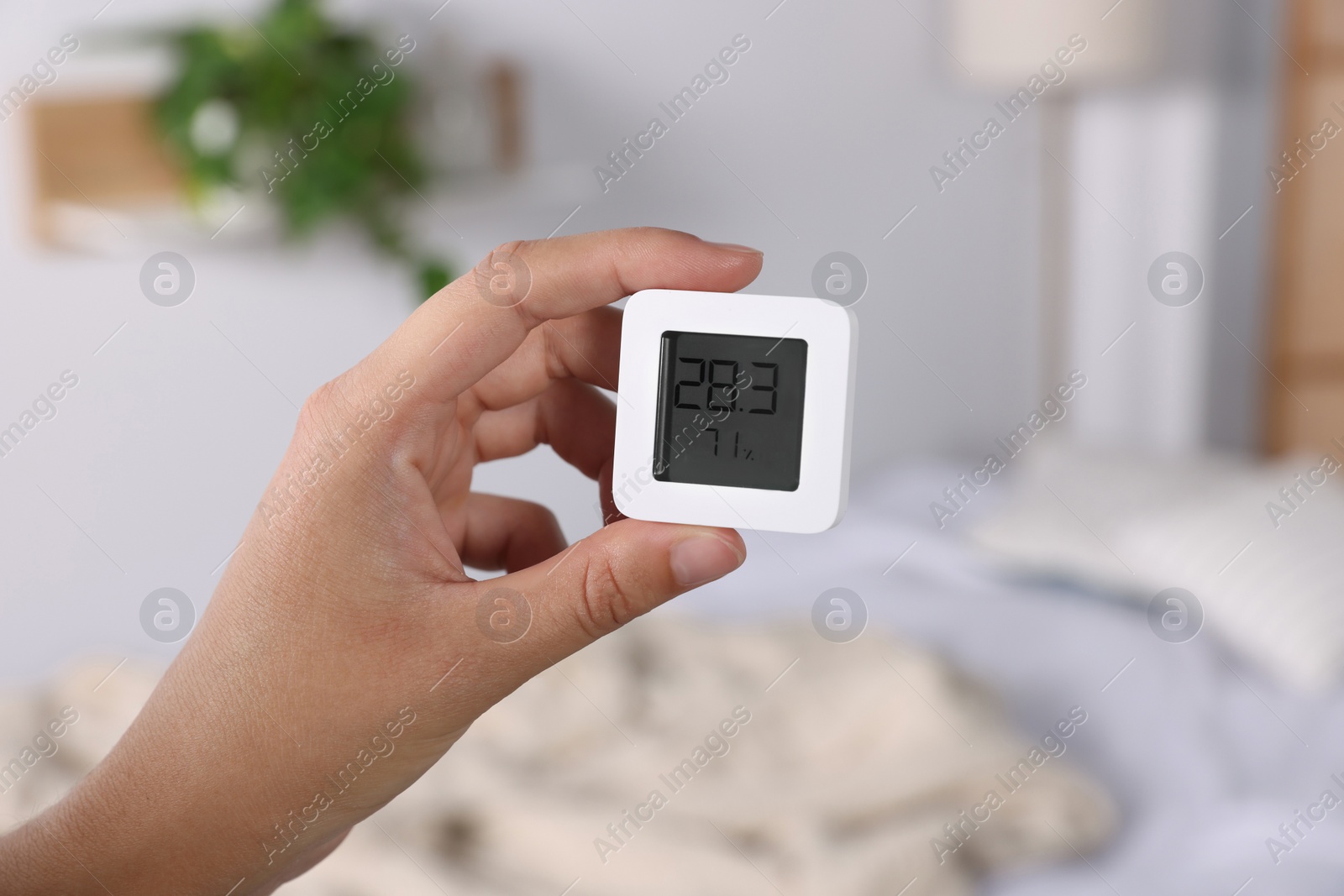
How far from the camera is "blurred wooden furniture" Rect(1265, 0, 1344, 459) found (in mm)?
2732

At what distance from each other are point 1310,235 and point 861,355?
1.16m

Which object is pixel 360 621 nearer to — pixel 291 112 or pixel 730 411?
pixel 730 411

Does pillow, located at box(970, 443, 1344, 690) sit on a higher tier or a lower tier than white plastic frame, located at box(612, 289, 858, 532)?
lower

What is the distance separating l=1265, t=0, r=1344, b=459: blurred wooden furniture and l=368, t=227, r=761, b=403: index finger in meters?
2.58

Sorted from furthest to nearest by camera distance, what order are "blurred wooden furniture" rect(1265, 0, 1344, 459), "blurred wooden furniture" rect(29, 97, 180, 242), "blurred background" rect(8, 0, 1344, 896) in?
"blurred wooden furniture" rect(1265, 0, 1344, 459), "blurred wooden furniture" rect(29, 97, 180, 242), "blurred background" rect(8, 0, 1344, 896)

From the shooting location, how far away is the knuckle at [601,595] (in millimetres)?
730

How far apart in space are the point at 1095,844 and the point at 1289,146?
226cm

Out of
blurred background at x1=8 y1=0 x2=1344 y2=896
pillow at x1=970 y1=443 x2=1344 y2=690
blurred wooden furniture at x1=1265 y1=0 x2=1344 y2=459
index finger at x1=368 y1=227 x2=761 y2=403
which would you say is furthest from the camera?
blurred wooden furniture at x1=1265 y1=0 x2=1344 y2=459

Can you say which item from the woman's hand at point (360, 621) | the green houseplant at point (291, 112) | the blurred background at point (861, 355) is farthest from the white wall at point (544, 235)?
the woman's hand at point (360, 621)

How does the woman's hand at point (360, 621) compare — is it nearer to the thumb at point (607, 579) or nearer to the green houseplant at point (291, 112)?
the thumb at point (607, 579)

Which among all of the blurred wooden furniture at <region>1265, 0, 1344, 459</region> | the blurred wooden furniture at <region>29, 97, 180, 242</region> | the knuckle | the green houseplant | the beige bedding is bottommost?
the blurred wooden furniture at <region>1265, 0, 1344, 459</region>

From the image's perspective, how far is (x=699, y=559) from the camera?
0.74 m

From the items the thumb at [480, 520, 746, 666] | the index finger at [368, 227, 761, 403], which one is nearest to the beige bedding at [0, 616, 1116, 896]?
the thumb at [480, 520, 746, 666]

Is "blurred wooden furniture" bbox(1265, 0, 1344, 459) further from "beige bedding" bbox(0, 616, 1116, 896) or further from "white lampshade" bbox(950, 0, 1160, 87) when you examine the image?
"beige bedding" bbox(0, 616, 1116, 896)
